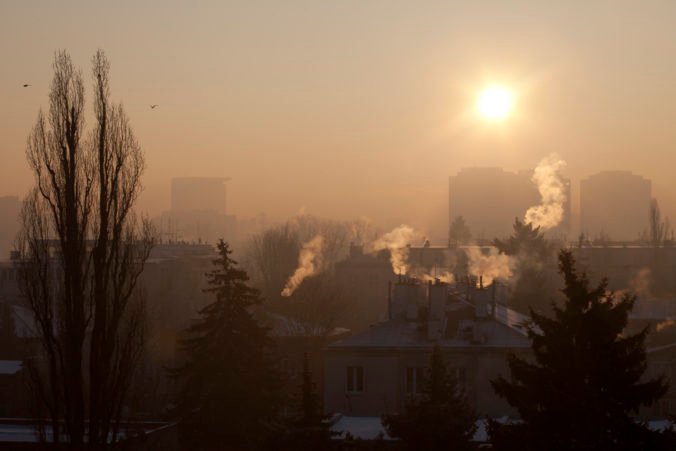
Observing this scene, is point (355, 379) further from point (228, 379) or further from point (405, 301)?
point (228, 379)

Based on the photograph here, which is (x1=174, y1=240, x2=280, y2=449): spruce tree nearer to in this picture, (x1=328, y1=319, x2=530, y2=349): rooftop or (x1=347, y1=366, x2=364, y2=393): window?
(x1=347, y1=366, x2=364, y2=393): window

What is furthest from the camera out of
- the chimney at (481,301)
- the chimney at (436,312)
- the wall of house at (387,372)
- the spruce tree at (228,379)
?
the chimney at (481,301)

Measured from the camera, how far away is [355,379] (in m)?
42.8

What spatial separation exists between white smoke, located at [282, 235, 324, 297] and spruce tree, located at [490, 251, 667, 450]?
2417 inches

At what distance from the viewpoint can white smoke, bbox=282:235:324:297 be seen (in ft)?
297

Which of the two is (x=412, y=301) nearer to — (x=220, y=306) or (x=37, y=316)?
(x=220, y=306)

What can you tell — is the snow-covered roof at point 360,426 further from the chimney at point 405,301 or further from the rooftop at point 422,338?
the chimney at point 405,301

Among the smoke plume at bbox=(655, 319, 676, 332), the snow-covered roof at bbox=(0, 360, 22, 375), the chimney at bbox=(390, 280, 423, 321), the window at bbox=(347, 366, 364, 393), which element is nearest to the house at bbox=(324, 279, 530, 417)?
the window at bbox=(347, 366, 364, 393)

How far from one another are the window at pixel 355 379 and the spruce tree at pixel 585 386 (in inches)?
809

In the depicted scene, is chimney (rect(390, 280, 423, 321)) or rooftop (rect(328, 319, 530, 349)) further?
chimney (rect(390, 280, 423, 321))

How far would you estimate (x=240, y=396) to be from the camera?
32.7m

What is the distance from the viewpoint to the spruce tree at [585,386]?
21469mm

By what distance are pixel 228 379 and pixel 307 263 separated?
79035 millimetres

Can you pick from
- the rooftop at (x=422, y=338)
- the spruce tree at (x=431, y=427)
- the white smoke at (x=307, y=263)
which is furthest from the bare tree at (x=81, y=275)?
the white smoke at (x=307, y=263)
